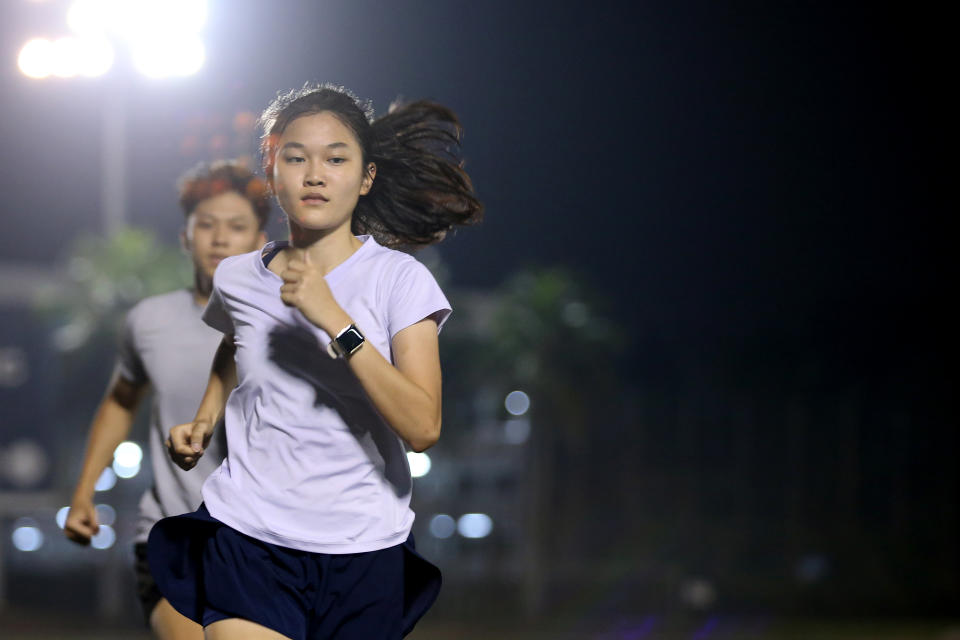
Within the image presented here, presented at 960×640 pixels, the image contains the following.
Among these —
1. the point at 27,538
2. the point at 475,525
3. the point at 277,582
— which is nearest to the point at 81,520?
the point at 277,582

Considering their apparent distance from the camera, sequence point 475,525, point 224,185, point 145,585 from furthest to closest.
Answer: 1. point 475,525
2. point 224,185
3. point 145,585

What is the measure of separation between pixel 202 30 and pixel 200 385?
1.75 m

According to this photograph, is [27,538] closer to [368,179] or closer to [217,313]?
[217,313]

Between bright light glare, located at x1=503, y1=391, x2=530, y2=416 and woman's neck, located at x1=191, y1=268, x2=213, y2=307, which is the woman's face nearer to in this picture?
woman's neck, located at x1=191, y1=268, x2=213, y2=307

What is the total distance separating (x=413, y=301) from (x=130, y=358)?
1760 mm

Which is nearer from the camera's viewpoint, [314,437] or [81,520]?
[314,437]

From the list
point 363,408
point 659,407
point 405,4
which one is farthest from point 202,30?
point 659,407

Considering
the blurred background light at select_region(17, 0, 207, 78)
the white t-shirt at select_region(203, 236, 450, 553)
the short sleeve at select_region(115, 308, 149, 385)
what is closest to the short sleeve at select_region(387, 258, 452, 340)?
the white t-shirt at select_region(203, 236, 450, 553)

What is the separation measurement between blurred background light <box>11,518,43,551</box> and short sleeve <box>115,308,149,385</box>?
4231 cm

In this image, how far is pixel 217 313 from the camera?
2785mm

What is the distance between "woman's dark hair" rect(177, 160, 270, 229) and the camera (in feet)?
12.8

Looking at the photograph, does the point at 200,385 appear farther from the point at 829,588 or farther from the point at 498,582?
the point at 829,588

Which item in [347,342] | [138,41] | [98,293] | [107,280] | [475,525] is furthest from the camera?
[475,525]

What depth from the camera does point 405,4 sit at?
572 centimetres
